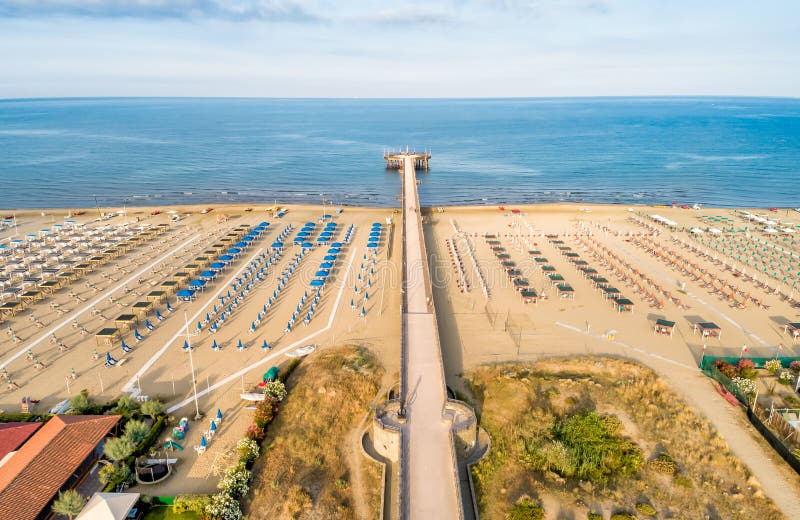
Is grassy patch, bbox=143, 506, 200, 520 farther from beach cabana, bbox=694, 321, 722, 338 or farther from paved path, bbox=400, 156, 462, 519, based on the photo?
beach cabana, bbox=694, 321, 722, 338

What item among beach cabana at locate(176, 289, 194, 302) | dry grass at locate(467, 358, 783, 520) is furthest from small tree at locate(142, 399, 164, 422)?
dry grass at locate(467, 358, 783, 520)

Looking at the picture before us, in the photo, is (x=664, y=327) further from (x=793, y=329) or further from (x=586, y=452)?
(x=586, y=452)

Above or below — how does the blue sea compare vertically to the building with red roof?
above

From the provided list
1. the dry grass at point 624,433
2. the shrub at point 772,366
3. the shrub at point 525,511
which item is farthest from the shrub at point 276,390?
the shrub at point 772,366

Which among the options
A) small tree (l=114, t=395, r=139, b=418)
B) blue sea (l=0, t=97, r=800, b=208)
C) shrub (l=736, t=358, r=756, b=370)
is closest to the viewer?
small tree (l=114, t=395, r=139, b=418)

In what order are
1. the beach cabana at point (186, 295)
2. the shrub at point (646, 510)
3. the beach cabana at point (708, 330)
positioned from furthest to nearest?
the beach cabana at point (186, 295) → the beach cabana at point (708, 330) → the shrub at point (646, 510)

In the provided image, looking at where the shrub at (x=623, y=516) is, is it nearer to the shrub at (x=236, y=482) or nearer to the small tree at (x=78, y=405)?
the shrub at (x=236, y=482)

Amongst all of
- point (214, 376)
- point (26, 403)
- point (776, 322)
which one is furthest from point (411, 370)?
point (776, 322)
